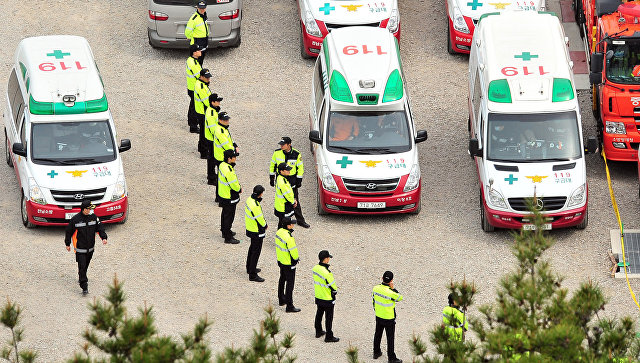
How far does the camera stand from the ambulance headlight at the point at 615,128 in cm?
2547

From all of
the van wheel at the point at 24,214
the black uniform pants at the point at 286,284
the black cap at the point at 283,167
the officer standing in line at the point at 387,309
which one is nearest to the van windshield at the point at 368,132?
the black cap at the point at 283,167

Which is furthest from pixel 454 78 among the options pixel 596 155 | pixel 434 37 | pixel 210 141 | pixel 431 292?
pixel 431 292

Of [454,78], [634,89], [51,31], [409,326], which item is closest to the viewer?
[409,326]

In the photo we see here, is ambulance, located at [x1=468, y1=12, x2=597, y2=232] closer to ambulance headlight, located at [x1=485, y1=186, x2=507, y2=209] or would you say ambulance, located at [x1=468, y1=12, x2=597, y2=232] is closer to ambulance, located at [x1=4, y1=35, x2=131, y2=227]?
ambulance headlight, located at [x1=485, y1=186, x2=507, y2=209]

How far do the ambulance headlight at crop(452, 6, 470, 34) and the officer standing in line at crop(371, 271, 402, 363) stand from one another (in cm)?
1076

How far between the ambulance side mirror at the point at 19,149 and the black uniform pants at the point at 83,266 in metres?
2.81

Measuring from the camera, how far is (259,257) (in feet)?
76.8

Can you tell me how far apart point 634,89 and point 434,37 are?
6831 millimetres

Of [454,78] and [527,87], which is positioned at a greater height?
[527,87]

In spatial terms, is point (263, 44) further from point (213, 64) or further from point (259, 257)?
point (259, 257)

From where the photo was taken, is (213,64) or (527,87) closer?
(527,87)

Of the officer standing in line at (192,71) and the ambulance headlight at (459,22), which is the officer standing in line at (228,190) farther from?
the ambulance headlight at (459,22)

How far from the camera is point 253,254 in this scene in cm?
2248

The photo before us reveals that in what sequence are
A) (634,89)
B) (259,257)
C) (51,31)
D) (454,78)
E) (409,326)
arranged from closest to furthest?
1. (409,326)
2. (259,257)
3. (634,89)
4. (454,78)
5. (51,31)
